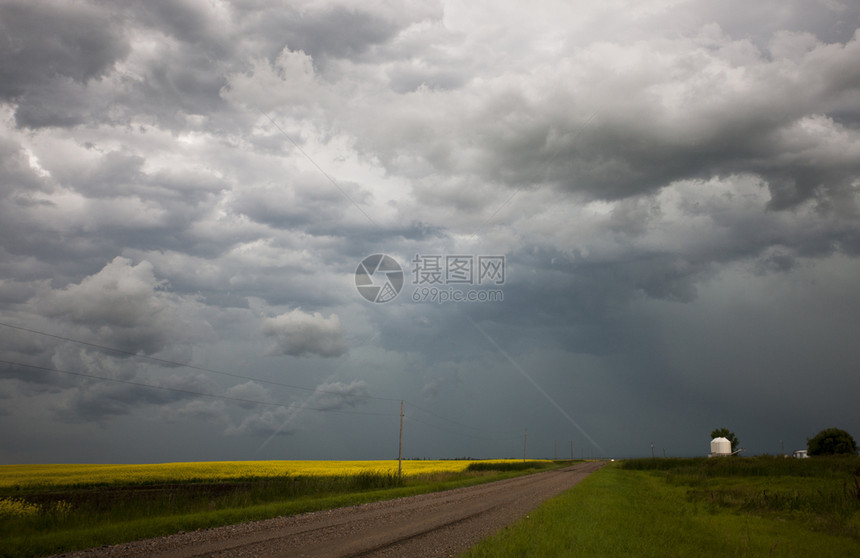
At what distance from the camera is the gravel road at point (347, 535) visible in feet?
39.8

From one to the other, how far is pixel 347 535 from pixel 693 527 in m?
12.2

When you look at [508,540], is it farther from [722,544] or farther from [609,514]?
[609,514]

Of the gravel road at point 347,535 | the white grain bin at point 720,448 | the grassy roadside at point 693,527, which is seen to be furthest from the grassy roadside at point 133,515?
the white grain bin at point 720,448

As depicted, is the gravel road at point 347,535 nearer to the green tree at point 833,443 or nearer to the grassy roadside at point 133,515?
the grassy roadside at point 133,515

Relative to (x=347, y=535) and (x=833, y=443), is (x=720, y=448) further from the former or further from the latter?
(x=347, y=535)

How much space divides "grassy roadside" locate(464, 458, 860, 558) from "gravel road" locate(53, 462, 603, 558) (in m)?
1.29

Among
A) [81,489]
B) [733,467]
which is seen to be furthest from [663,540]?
[733,467]

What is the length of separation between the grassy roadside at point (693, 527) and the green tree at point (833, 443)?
85842 millimetres

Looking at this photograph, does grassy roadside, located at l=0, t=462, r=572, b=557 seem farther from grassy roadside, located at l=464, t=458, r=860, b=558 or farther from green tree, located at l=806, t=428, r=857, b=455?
green tree, located at l=806, t=428, r=857, b=455

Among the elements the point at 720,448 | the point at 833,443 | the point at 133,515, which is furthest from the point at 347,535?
the point at 833,443

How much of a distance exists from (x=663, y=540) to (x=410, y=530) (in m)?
7.46

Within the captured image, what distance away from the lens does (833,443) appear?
9481cm

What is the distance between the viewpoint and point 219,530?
15.4 metres

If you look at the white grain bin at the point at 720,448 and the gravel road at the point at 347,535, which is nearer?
the gravel road at the point at 347,535
